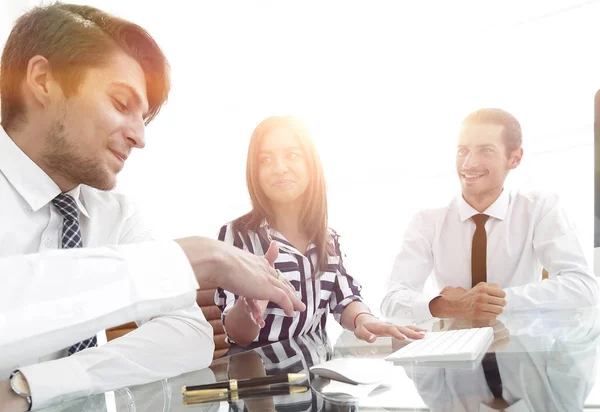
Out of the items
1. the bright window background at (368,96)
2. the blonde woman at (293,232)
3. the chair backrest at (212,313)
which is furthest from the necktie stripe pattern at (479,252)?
the bright window background at (368,96)

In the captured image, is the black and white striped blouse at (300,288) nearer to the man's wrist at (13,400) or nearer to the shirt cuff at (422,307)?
the shirt cuff at (422,307)

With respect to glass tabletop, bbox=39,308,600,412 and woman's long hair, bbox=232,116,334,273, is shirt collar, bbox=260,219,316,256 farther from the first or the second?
glass tabletop, bbox=39,308,600,412

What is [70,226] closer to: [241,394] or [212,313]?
[241,394]

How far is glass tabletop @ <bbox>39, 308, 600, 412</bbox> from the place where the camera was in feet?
2.37

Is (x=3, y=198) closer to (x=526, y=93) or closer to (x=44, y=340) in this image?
(x=44, y=340)

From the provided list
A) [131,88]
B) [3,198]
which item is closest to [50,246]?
[3,198]

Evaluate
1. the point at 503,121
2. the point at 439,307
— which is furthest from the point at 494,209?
the point at 439,307

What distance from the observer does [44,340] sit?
2.40ft

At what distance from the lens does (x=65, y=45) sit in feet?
4.60

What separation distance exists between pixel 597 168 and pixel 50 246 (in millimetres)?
1482

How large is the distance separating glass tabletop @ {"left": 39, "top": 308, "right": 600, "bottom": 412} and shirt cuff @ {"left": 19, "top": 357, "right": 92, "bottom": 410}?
0.02 metres

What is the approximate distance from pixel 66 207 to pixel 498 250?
6.05 ft

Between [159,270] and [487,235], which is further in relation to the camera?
[487,235]

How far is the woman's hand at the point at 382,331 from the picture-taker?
51.6 inches
